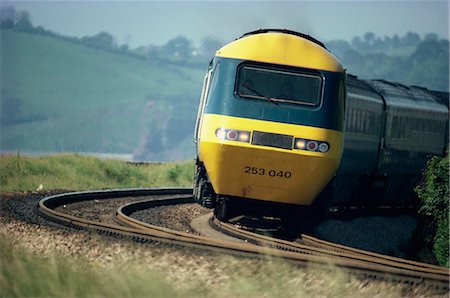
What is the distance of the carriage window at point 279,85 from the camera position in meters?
15.2

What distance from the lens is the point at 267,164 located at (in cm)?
1494

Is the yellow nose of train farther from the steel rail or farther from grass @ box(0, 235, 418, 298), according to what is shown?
grass @ box(0, 235, 418, 298)

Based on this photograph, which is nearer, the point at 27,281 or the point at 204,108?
the point at 27,281

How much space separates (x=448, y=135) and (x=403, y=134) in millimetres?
A: 2910

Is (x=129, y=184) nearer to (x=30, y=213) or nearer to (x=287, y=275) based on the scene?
(x=30, y=213)

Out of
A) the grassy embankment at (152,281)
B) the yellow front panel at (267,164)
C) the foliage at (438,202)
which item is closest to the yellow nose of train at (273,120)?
the yellow front panel at (267,164)

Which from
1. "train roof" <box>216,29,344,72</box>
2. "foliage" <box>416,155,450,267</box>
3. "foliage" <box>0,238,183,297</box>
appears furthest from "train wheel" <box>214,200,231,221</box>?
"foliage" <box>0,238,183,297</box>

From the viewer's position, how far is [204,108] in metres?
15.7

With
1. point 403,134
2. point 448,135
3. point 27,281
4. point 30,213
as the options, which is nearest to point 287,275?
point 27,281

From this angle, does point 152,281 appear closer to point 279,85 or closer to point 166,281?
point 166,281

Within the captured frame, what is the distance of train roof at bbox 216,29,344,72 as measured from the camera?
15398 millimetres

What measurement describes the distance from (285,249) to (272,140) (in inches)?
73.1

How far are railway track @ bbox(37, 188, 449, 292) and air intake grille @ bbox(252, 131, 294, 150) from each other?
4.69 ft

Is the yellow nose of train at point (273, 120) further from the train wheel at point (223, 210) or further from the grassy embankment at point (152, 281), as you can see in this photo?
the grassy embankment at point (152, 281)
